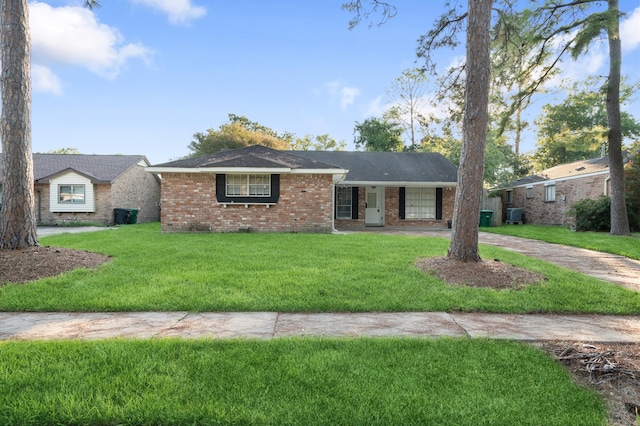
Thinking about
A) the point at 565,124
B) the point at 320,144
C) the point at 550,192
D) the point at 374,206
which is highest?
the point at 565,124

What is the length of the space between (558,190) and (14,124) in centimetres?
2374

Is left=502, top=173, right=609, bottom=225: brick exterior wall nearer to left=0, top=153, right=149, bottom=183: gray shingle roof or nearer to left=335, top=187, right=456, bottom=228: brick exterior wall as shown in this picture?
left=335, top=187, right=456, bottom=228: brick exterior wall

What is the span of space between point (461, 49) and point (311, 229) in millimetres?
7641

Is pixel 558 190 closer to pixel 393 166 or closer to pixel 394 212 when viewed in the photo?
pixel 393 166

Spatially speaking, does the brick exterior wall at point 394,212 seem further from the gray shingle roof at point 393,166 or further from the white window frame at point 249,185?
the white window frame at point 249,185

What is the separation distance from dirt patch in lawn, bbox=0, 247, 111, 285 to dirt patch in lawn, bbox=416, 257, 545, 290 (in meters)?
6.14

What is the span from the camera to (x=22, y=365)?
2443 mm

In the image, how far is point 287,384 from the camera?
2.21 meters

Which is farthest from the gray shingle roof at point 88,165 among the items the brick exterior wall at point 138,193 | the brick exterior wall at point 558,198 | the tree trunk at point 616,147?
the brick exterior wall at point 558,198

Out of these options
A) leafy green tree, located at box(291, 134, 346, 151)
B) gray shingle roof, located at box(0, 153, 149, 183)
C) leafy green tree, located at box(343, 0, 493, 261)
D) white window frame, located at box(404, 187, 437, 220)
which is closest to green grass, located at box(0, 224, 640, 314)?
leafy green tree, located at box(343, 0, 493, 261)

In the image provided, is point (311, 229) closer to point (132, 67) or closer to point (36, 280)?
point (36, 280)

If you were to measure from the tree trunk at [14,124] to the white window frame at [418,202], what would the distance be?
1506cm

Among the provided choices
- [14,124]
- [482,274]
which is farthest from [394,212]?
[14,124]

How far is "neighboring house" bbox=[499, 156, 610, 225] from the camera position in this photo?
57.5ft
